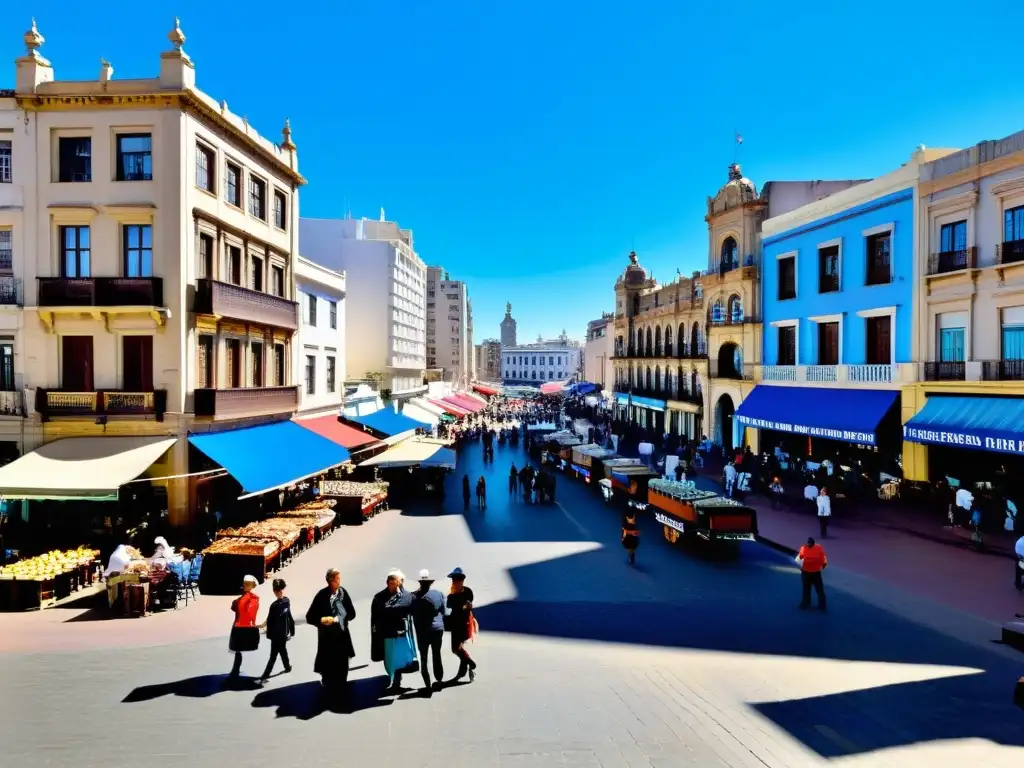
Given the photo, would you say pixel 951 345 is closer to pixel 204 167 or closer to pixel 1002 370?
pixel 1002 370

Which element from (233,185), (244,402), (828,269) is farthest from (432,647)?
(828,269)

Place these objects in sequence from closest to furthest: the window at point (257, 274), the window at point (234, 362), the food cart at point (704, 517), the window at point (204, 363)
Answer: the food cart at point (704, 517), the window at point (204, 363), the window at point (234, 362), the window at point (257, 274)

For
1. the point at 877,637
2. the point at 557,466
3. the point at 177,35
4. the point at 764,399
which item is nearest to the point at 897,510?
the point at 764,399

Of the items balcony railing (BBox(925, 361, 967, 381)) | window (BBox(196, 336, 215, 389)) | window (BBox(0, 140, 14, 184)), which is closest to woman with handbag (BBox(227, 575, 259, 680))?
window (BBox(196, 336, 215, 389))

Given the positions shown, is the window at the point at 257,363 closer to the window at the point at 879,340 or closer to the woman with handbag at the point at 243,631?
the woman with handbag at the point at 243,631

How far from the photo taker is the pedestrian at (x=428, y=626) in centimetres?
827

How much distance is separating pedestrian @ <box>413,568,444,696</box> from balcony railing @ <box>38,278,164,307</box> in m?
13.3

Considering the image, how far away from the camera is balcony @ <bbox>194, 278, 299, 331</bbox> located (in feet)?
60.5

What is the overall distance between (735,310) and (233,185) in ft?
81.6

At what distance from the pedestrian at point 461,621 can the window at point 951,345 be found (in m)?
19.8

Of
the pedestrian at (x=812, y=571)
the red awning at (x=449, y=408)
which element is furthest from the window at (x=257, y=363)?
the red awning at (x=449, y=408)

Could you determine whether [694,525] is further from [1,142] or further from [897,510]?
[1,142]

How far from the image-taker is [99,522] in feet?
58.5

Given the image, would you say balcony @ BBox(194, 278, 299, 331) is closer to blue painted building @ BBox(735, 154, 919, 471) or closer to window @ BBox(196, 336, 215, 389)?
window @ BBox(196, 336, 215, 389)
